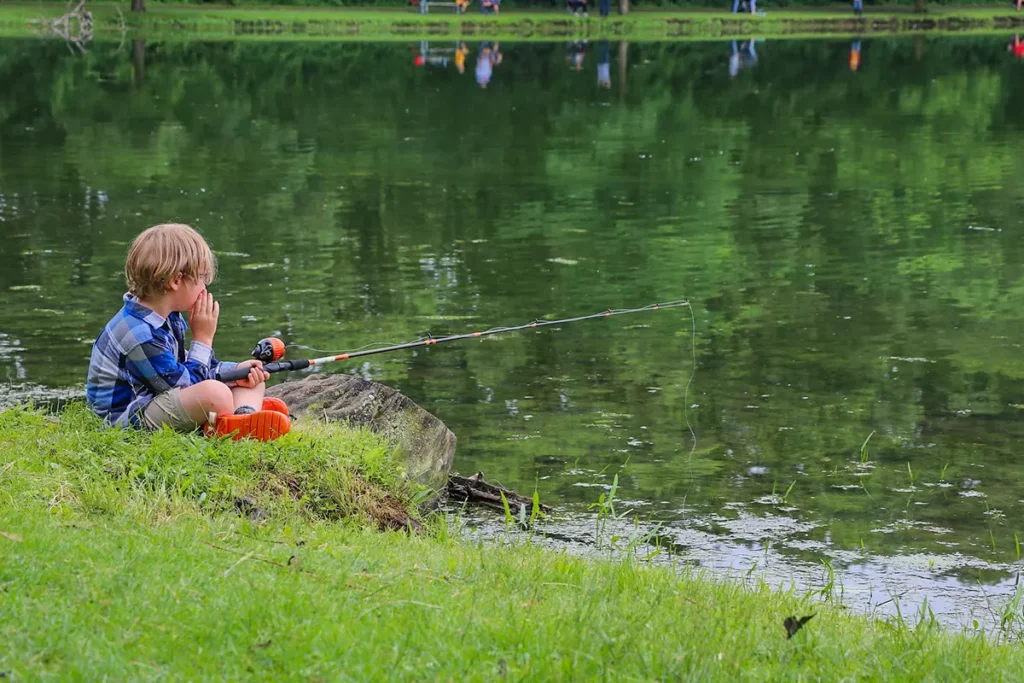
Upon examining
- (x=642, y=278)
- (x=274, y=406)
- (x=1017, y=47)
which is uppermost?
(x=1017, y=47)

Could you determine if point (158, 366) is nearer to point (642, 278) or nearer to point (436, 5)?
point (642, 278)

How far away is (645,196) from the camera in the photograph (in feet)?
62.3

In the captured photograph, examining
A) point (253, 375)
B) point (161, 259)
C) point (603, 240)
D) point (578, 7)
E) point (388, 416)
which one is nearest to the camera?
point (161, 259)

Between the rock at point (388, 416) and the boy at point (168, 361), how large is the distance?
65cm

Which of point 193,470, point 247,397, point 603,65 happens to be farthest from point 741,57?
point 193,470

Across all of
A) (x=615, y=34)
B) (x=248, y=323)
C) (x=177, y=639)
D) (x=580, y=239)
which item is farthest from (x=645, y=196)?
(x=615, y=34)

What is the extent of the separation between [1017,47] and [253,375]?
4492 centimetres

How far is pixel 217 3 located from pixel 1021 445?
47928 mm

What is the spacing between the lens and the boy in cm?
612

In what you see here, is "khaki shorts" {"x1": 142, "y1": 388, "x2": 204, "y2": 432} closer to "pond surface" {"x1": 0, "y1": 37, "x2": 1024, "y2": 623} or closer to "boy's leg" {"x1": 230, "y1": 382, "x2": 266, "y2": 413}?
"boy's leg" {"x1": 230, "y1": 382, "x2": 266, "y2": 413}

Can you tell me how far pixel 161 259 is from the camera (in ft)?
20.0

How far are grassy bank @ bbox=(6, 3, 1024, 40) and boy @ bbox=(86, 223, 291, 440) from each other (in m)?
41.9

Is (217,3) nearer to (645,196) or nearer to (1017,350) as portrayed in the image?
(645,196)

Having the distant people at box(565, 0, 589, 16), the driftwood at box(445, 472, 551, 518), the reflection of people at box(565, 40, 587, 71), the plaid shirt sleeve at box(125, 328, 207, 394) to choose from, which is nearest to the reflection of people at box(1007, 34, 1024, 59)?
the reflection of people at box(565, 40, 587, 71)
